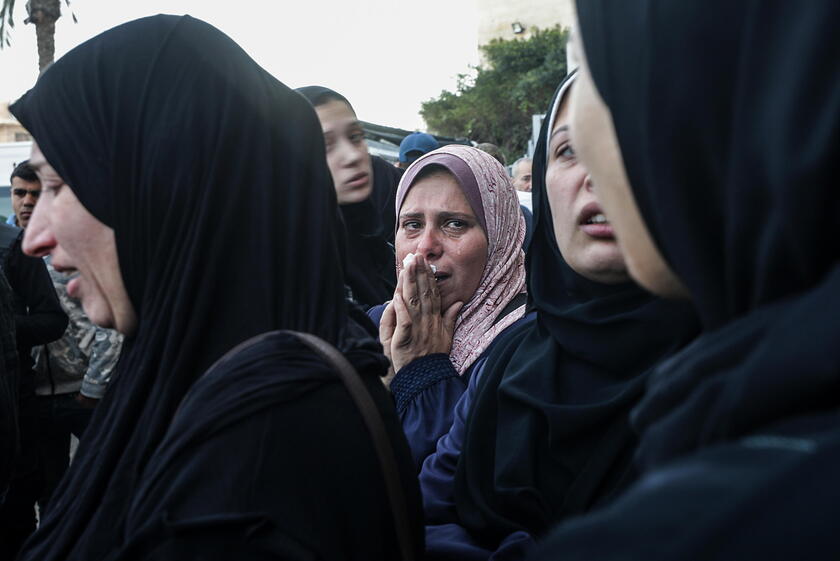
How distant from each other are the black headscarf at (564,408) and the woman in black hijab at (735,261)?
98 centimetres

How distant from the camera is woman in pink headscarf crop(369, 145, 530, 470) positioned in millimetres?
2707

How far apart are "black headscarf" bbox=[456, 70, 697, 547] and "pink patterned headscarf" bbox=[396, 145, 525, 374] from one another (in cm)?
61

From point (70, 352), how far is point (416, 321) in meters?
2.49

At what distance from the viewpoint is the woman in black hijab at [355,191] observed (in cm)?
396

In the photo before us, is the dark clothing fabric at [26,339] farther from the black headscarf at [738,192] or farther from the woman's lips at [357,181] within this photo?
the black headscarf at [738,192]

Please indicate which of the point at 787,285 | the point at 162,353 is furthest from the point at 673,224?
the point at 162,353

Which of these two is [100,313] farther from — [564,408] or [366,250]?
[366,250]

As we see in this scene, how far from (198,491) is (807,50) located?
3.10ft

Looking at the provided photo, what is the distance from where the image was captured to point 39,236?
153 centimetres

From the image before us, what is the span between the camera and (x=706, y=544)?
53 cm

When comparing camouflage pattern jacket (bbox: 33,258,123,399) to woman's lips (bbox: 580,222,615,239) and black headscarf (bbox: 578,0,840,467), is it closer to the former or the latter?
woman's lips (bbox: 580,222,615,239)

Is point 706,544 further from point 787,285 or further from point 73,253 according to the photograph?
point 73,253

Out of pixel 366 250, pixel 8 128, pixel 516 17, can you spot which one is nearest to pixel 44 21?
pixel 366 250

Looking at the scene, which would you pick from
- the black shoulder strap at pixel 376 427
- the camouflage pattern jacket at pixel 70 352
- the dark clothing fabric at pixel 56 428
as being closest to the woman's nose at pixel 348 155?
the camouflage pattern jacket at pixel 70 352
